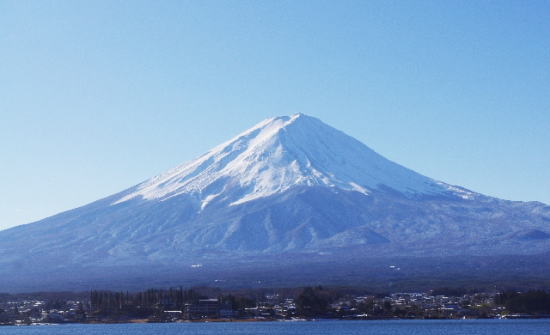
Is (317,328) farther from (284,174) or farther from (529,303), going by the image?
(284,174)

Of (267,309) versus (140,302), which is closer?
(267,309)

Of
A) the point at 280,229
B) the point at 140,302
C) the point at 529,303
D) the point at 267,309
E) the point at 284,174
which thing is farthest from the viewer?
the point at 284,174

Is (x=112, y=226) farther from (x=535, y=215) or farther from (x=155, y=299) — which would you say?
(x=155, y=299)

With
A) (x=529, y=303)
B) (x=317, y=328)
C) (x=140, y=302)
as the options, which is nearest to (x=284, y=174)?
(x=140, y=302)

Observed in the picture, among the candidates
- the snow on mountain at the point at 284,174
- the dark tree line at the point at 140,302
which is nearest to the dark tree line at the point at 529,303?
the dark tree line at the point at 140,302

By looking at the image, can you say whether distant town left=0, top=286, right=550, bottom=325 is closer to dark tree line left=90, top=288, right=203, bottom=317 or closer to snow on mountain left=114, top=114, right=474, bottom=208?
dark tree line left=90, top=288, right=203, bottom=317

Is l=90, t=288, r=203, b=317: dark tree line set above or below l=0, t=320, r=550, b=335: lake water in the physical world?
above

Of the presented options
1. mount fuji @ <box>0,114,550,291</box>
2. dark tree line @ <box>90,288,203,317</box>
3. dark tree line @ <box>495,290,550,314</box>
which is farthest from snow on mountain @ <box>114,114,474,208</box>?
dark tree line @ <box>495,290,550,314</box>
